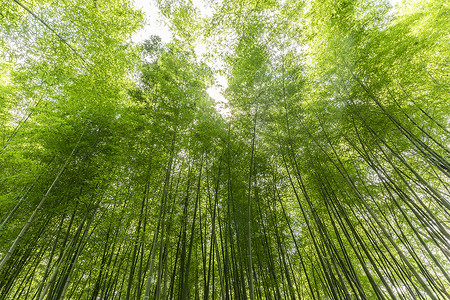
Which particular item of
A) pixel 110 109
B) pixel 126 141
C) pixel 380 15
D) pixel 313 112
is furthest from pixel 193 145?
pixel 380 15

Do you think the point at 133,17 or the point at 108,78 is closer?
the point at 108,78

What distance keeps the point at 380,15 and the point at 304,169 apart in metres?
3.44

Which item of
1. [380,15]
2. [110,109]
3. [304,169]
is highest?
[380,15]

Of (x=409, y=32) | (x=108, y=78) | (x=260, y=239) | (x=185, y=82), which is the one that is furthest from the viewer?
(x=260, y=239)

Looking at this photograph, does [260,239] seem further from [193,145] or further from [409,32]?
[409,32]

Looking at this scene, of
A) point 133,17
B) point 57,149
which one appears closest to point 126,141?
point 57,149

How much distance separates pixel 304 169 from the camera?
470 centimetres

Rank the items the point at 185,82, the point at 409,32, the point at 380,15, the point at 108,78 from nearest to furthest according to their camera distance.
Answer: the point at 409,32 → the point at 380,15 → the point at 108,78 → the point at 185,82

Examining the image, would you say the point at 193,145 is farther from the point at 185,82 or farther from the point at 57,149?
the point at 57,149

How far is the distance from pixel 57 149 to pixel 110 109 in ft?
4.07

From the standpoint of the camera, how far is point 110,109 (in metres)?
4.04

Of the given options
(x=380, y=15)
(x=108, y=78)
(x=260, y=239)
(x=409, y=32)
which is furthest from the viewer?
(x=260, y=239)

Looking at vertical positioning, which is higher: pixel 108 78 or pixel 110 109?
pixel 108 78

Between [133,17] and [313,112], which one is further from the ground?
[133,17]
